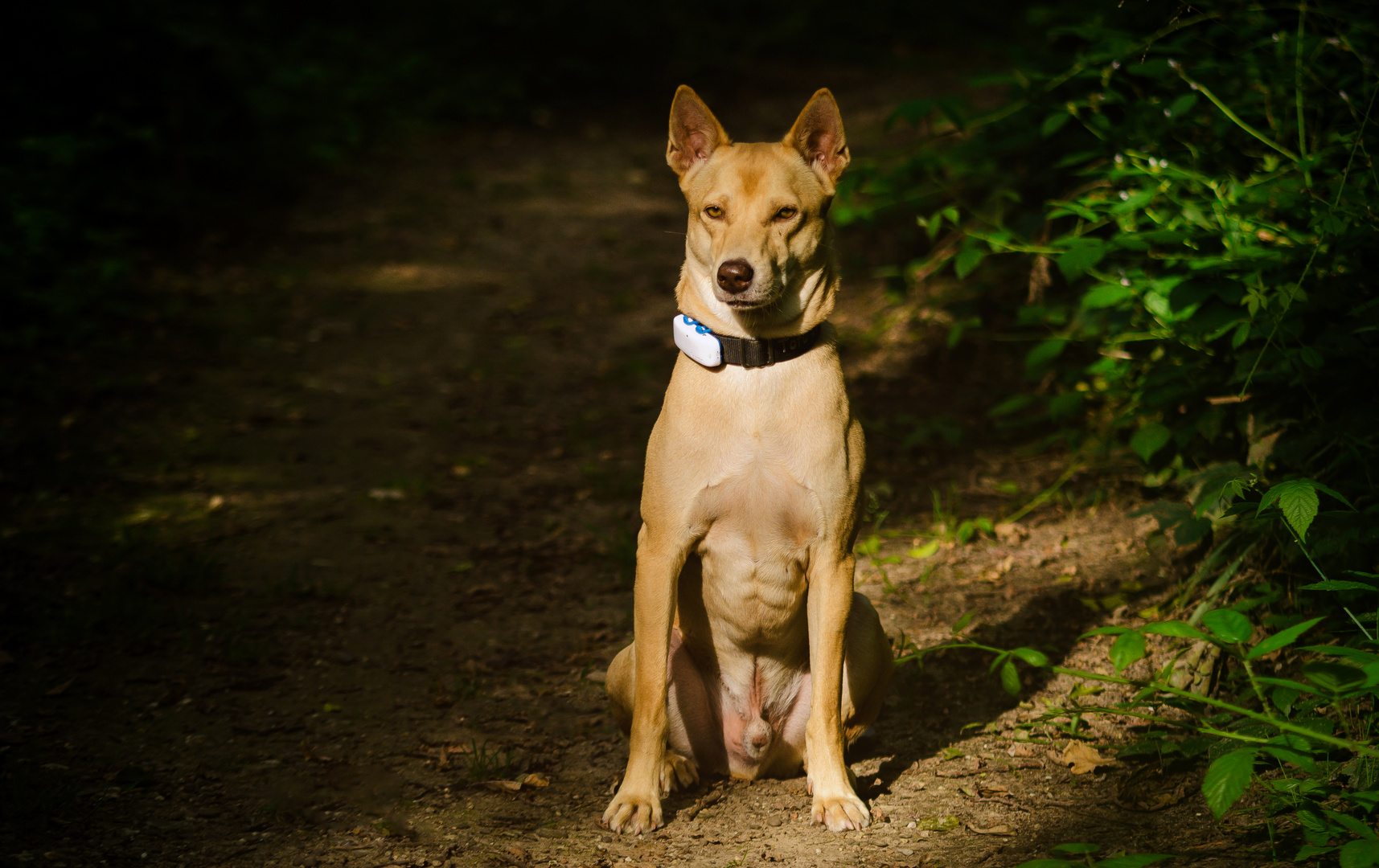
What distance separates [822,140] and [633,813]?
2228mm

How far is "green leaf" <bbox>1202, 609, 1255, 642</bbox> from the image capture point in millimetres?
2498

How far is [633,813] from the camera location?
299cm

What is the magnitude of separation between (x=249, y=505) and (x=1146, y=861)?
4.87 meters

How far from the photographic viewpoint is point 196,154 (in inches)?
370

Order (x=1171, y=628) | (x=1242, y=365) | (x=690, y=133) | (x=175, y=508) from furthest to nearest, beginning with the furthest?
(x=175, y=508)
(x=1242, y=365)
(x=690, y=133)
(x=1171, y=628)

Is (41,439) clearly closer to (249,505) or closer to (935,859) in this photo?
(249,505)

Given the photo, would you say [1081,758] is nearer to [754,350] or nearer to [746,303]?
[754,350]

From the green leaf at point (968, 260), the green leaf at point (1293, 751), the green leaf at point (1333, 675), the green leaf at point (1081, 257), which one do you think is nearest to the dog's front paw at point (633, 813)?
the green leaf at point (1293, 751)

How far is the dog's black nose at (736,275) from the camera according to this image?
2.91m

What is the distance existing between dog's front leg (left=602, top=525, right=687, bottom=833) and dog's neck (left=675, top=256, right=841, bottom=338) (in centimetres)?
70

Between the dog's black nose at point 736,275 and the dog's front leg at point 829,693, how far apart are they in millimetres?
871

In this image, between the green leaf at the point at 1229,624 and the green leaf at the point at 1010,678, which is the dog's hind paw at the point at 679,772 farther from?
the green leaf at the point at 1229,624

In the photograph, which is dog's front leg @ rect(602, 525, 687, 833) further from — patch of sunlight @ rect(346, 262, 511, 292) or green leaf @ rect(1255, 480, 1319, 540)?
patch of sunlight @ rect(346, 262, 511, 292)

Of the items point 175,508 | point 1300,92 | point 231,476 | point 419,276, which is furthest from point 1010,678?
point 419,276
